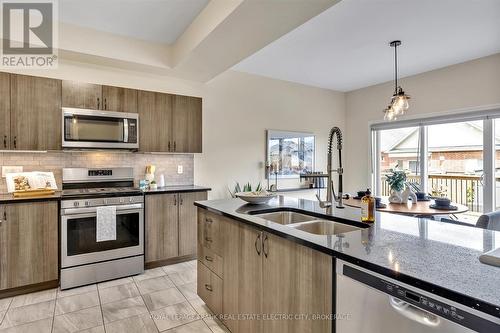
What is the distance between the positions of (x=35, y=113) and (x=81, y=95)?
0.47m

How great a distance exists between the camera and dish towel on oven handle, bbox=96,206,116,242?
9.64 ft

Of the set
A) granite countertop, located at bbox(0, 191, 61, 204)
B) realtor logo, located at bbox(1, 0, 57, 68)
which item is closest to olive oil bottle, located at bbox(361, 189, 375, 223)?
granite countertop, located at bbox(0, 191, 61, 204)

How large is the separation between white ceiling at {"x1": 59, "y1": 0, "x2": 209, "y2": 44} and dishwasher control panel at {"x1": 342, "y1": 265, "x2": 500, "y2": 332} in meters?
2.52

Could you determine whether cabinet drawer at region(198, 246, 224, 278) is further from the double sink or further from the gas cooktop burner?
the gas cooktop burner

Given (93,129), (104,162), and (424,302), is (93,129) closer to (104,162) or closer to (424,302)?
(104,162)

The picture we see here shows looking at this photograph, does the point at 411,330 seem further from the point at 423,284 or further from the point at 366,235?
the point at 366,235

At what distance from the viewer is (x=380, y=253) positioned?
1155 mm

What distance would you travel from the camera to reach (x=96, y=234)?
Answer: 116 inches

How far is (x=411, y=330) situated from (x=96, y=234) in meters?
2.94

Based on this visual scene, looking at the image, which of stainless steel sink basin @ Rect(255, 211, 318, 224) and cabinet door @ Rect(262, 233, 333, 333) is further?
Answer: stainless steel sink basin @ Rect(255, 211, 318, 224)

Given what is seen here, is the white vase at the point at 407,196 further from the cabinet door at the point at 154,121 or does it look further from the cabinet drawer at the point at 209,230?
the cabinet door at the point at 154,121

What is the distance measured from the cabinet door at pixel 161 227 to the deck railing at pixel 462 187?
3783mm

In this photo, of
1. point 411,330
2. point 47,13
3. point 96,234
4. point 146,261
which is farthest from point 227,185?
point 411,330

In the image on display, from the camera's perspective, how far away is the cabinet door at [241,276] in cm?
173
